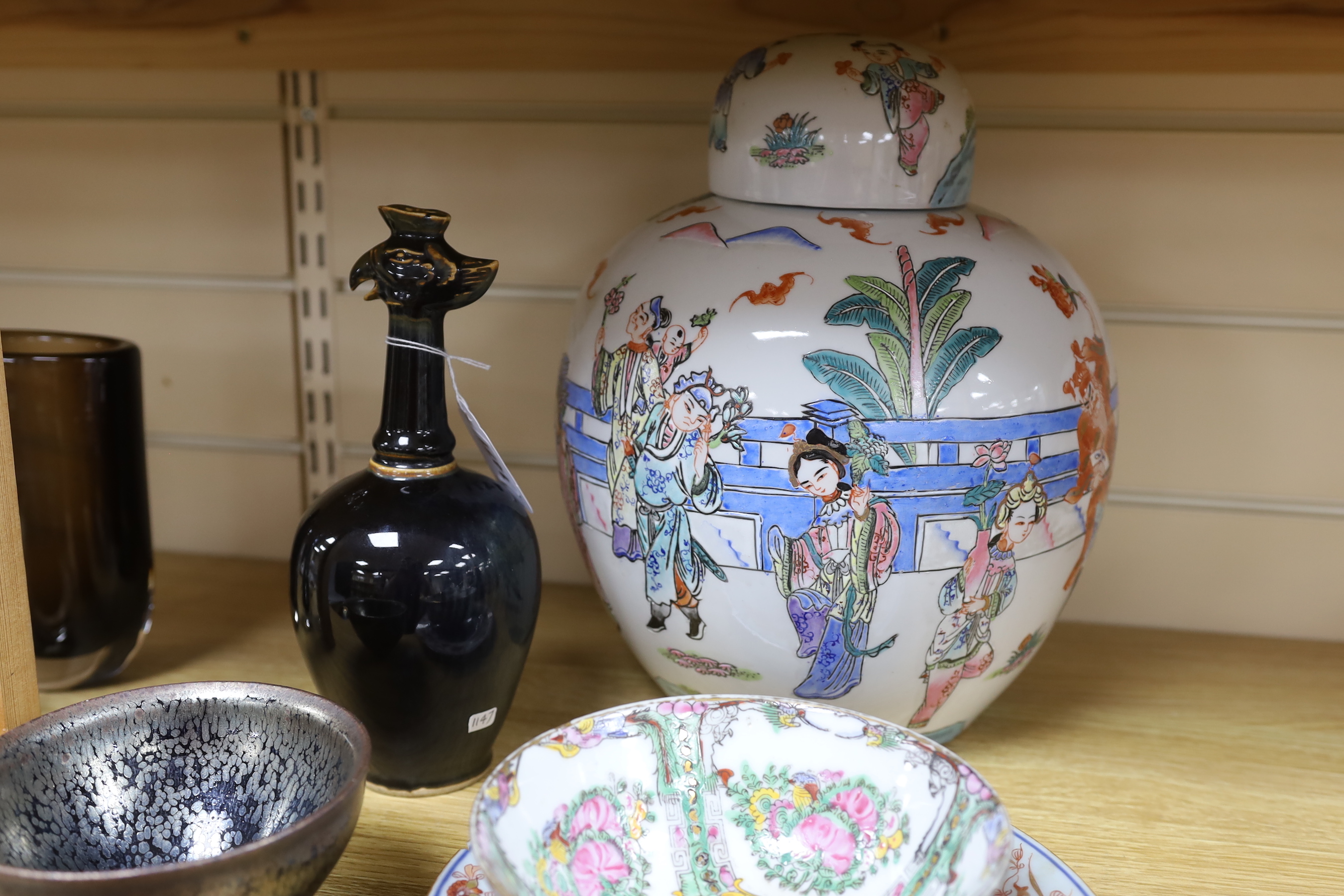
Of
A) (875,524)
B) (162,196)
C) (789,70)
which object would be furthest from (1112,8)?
(162,196)

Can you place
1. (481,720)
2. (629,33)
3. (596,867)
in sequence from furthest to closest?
(629,33) < (481,720) < (596,867)

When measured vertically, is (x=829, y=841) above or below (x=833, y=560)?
below

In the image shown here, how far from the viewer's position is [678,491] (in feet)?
1.96

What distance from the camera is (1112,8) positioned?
2.35 ft

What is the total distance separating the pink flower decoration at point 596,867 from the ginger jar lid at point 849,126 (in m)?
0.35

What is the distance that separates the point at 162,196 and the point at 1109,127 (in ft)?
2.49

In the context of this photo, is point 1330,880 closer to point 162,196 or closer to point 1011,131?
point 1011,131

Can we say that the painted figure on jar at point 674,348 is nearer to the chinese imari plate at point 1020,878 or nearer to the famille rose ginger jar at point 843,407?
the famille rose ginger jar at point 843,407

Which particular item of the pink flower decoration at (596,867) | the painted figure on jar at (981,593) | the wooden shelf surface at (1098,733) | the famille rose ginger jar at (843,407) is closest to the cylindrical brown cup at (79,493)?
the wooden shelf surface at (1098,733)

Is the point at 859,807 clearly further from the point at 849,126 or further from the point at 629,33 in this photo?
the point at 629,33

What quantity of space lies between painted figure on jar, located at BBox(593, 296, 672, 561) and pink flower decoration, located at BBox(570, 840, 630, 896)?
166mm

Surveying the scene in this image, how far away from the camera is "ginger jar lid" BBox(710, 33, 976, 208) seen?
2.00ft

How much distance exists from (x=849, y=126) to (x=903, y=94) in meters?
0.04

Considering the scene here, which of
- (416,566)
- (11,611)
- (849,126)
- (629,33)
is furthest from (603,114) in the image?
(11,611)
